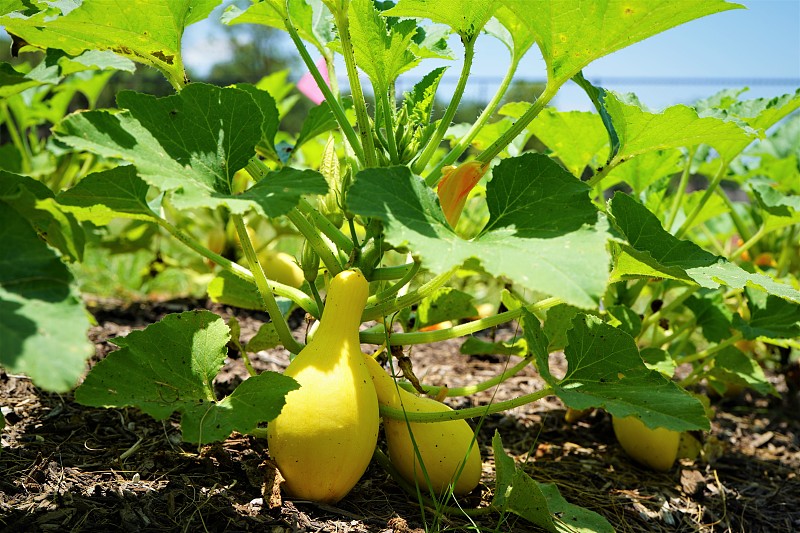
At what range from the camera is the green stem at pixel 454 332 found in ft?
4.03

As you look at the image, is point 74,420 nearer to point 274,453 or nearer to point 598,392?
point 274,453

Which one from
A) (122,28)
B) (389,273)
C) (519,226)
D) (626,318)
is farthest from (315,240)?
(626,318)

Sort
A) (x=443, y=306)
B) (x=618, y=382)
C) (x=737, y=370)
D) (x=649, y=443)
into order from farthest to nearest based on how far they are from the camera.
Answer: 1. (x=737, y=370)
2. (x=649, y=443)
3. (x=443, y=306)
4. (x=618, y=382)

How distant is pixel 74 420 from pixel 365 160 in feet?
2.55

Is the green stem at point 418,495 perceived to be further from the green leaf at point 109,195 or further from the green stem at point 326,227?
the green leaf at point 109,195

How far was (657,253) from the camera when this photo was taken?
3.92 ft

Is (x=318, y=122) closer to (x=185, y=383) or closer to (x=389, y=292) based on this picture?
(x=389, y=292)

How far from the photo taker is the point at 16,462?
1.17 metres

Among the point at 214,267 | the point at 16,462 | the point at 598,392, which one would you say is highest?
the point at 598,392

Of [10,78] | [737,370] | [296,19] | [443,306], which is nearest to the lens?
[10,78]

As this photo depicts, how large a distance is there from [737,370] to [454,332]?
927 mm

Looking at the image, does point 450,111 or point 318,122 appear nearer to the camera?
point 450,111

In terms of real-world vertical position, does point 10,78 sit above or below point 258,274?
above

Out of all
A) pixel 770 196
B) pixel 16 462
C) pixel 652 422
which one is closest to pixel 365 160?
pixel 652 422
